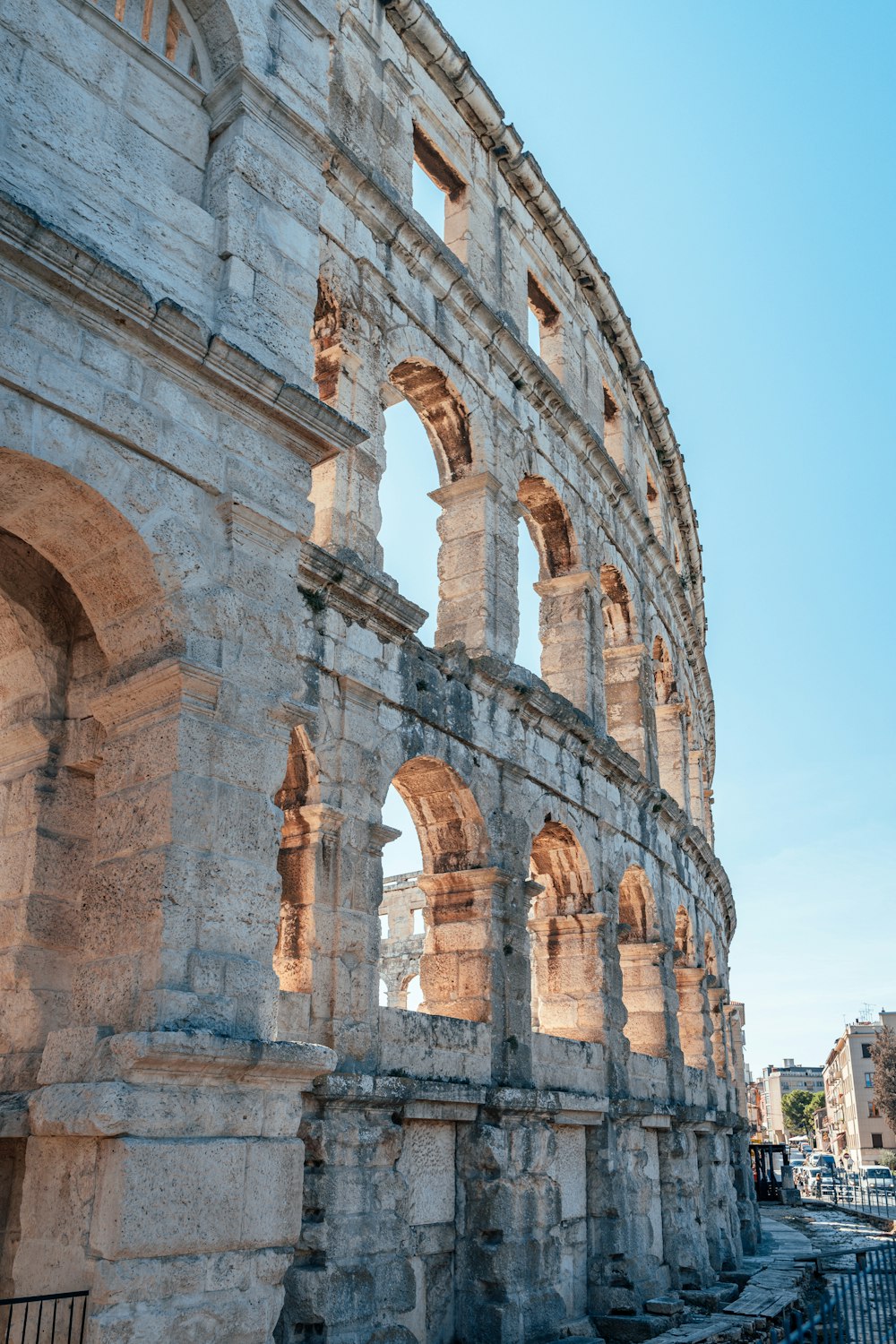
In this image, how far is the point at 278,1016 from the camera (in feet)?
24.0

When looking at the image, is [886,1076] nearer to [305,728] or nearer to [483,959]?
[483,959]

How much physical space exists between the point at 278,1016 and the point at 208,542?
11.4 ft

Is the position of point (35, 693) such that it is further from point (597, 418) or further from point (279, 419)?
point (597, 418)

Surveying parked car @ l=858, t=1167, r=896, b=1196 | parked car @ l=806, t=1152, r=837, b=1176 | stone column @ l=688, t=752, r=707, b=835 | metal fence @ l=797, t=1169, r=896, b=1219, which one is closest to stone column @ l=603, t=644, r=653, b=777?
stone column @ l=688, t=752, r=707, b=835

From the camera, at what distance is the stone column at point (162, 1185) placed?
13.4 ft

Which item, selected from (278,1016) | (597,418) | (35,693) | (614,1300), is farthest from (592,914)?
(35,693)

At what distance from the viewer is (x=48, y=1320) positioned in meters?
4.22

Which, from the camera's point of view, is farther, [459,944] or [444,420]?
[444,420]

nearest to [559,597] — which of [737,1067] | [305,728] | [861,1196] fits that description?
[305,728]

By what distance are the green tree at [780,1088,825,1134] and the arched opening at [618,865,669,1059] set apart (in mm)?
89295

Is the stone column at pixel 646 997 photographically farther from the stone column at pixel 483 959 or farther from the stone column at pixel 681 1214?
the stone column at pixel 483 959

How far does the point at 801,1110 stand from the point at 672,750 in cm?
8862

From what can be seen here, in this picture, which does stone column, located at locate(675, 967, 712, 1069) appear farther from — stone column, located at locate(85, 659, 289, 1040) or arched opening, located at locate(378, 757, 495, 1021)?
stone column, located at locate(85, 659, 289, 1040)

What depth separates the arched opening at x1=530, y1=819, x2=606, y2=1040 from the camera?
11547 millimetres
